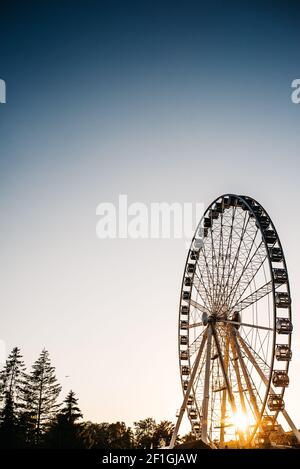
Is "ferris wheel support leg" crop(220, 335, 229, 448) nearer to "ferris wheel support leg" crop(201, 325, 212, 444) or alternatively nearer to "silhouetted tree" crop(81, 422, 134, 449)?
"ferris wheel support leg" crop(201, 325, 212, 444)

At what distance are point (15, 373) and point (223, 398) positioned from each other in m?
36.1

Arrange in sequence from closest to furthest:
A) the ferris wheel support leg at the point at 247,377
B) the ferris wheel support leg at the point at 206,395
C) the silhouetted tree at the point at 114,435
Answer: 1. the ferris wheel support leg at the point at 247,377
2. the ferris wheel support leg at the point at 206,395
3. the silhouetted tree at the point at 114,435

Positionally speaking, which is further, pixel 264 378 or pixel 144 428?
pixel 144 428

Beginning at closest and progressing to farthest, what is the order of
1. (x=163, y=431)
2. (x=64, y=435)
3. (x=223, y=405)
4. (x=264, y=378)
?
(x=264, y=378) → (x=223, y=405) → (x=64, y=435) → (x=163, y=431)

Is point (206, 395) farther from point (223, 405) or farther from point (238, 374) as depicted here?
point (238, 374)

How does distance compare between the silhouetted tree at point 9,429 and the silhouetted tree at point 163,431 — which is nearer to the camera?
the silhouetted tree at point 9,429

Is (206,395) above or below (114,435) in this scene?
above

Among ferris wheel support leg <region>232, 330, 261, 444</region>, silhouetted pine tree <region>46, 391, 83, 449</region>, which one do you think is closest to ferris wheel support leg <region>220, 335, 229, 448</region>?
ferris wheel support leg <region>232, 330, 261, 444</region>

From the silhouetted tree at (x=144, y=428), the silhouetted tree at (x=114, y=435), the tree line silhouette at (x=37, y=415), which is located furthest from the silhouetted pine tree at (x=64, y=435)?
the silhouetted tree at (x=144, y=428)

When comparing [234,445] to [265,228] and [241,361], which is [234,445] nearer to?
[241,361]

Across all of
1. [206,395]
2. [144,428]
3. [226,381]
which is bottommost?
[144,428]

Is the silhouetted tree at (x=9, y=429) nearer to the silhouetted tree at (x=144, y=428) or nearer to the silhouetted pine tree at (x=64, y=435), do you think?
the silhouetted pine tree at (x=64, y=435)

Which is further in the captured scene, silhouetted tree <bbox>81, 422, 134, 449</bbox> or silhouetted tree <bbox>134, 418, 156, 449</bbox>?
silhouetted tree <bbox>134, 418, 156, 449</bbox>

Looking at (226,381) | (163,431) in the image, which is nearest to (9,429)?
(226,381)
